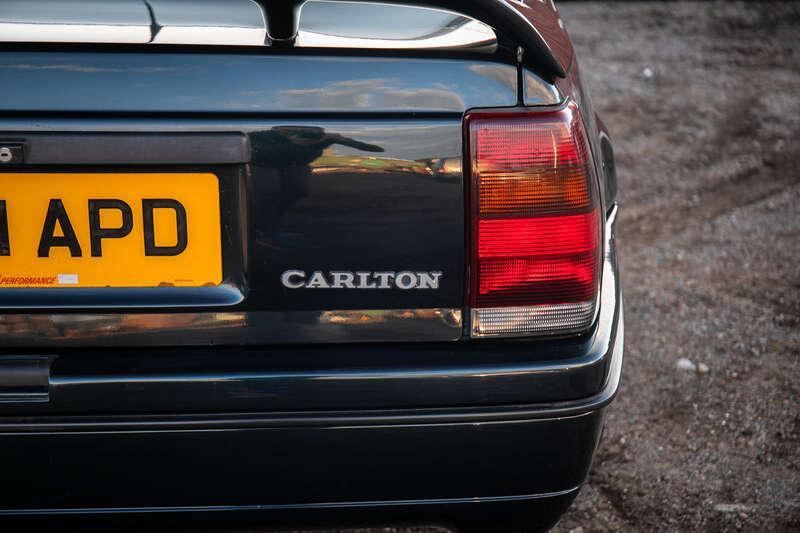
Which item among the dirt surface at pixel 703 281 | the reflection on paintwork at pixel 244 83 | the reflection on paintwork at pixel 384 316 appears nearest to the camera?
the reflection on paintwork at pixel 244 83

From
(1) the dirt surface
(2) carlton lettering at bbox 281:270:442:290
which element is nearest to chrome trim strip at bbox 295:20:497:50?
(2) carlton lettering at bbox 281:270:442:290

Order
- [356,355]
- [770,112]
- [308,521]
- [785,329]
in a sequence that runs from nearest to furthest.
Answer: [356,355] < [308,521] < [785,329] < [770,112]

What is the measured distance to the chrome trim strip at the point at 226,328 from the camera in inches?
62.9

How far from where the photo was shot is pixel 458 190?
159cm

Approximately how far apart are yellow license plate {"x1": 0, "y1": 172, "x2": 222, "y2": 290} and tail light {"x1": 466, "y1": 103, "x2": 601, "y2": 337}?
20.0 inches

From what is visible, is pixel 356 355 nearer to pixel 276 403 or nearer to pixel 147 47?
pixel 276 403

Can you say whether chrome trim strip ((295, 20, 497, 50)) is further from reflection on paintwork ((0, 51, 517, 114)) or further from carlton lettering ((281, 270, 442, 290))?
carlton lettering ((281, 270, 442, 290))

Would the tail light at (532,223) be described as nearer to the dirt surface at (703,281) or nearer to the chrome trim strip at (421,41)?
the chrome trim strip at (421,41)

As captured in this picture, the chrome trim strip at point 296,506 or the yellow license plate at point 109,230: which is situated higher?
the yellow license plate at point 109,230

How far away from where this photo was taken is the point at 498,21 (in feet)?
5.27

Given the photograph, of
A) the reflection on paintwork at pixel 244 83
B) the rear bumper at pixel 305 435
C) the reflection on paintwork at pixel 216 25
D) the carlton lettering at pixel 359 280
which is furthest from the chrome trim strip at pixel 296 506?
the reflection on paintwork at pixel 216 25

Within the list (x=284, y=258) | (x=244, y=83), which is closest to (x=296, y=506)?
(x=284, y=258)

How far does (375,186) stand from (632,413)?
184cm

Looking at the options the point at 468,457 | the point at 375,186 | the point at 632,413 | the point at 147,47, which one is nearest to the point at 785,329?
the point at 632,413
